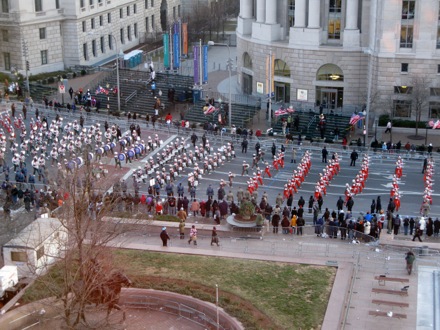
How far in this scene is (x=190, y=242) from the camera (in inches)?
1549

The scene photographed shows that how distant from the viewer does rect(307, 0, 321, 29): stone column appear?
223ft

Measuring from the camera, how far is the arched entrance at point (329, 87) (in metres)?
69.1

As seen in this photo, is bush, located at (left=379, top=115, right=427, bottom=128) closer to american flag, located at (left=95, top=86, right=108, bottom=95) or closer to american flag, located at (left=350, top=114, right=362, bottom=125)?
american flag, located at (left=350, top=114, right=362, bottom=125)

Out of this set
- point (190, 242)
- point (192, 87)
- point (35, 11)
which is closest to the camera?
point (190, 242)

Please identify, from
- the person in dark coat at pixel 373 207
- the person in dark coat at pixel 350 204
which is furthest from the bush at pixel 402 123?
the person in dark coat at pixel 350 204

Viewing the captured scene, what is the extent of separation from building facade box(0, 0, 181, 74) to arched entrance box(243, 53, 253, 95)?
11432 mm

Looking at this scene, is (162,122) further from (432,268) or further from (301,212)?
(432,268)

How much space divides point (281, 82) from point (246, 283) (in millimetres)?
39038

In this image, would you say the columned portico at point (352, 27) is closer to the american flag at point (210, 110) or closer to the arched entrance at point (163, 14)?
the american flag at point (210, 110)

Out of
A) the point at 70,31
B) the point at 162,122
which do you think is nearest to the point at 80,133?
the point at 162,122

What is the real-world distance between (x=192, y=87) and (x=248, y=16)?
26.7 feet

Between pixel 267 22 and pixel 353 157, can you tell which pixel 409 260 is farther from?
pixel 267 22

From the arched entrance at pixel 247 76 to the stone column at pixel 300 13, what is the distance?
21.6 feet

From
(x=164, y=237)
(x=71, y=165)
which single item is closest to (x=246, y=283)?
(x=164, y=237)
